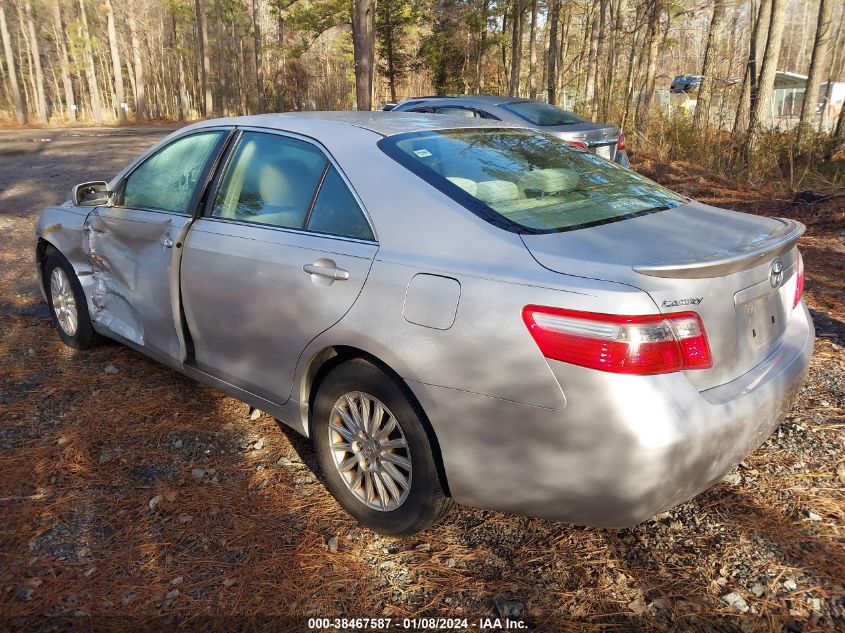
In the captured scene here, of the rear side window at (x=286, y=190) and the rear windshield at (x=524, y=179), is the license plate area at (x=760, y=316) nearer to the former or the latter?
the rear windshield at (x=524, y=179)

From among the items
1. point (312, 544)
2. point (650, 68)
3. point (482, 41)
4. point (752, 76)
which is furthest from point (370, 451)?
point (482, 41)

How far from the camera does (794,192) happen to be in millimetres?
9359

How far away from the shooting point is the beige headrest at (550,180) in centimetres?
274

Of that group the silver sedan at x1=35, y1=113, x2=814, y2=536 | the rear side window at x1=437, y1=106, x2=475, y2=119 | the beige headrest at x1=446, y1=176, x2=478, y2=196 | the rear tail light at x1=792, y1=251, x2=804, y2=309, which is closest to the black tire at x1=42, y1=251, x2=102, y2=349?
the silver sedan at x1=35, y1=113, x2=814, y2=536

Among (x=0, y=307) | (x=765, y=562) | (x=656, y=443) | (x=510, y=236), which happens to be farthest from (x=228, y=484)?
(x=0, y=307)

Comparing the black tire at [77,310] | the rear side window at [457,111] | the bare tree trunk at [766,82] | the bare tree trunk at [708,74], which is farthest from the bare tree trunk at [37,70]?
the black tire at [77,310]

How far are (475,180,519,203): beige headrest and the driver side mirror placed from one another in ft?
8.74

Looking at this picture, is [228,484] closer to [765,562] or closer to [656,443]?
[656,443]

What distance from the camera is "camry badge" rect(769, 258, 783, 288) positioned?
2354 millimetres

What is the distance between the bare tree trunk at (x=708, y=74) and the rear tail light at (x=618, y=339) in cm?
1201

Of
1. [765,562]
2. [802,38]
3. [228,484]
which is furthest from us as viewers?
[802,38]

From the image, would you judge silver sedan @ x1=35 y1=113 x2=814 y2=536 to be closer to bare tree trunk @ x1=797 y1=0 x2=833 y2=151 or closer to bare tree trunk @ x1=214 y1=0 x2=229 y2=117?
bare tree trunk @ x1=797 y1=0 x2=833 y2=151

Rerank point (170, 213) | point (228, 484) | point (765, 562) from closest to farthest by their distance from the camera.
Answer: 1. point (765, 562)
2. point (228, 484)
3. point (170, 213)

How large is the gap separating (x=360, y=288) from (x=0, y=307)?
15.9 feet
